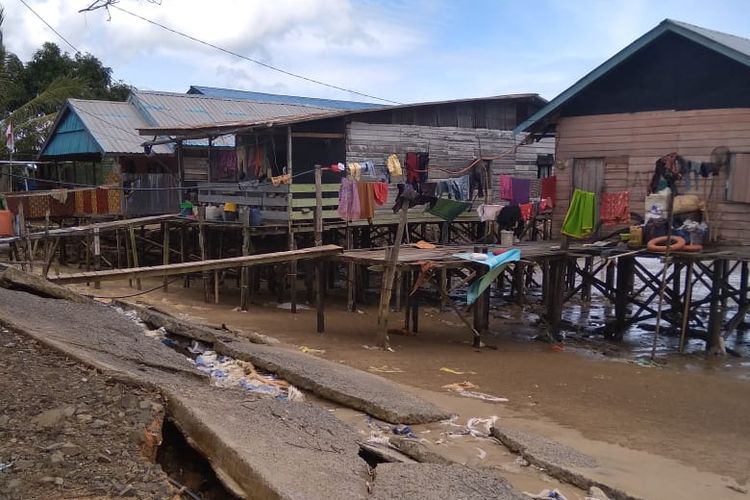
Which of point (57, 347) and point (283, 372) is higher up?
point (57, 347)

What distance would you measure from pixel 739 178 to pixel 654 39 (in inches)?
121

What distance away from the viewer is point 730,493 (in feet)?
20.2

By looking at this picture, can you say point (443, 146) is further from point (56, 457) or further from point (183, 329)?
point (56, 457)

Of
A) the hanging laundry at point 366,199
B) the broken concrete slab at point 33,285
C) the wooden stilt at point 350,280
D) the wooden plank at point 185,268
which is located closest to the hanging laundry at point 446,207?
the hanging laundry at point 366,199

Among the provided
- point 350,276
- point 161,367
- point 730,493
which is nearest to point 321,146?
point 350,276

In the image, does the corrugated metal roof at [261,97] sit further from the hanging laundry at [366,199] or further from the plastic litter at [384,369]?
the plastic litter at [384,369]

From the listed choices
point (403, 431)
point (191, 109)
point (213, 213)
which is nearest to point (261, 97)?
point (191, 109)

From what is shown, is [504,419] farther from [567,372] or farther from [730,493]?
[567,372]

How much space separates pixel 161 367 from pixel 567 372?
741 centimetres

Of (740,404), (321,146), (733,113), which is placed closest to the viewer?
(740,404)

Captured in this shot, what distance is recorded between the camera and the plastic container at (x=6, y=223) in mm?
18344

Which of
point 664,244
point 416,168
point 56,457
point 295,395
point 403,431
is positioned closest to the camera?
point 56,457

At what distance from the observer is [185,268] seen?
10617mm

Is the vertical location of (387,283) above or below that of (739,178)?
below
